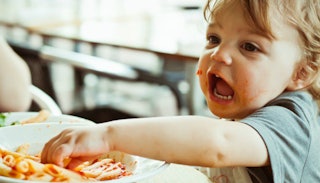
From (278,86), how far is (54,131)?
0.50 m

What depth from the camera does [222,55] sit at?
101cm

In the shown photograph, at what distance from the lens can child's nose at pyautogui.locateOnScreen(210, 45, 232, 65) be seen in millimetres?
1009

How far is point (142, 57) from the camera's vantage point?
4.66 meters

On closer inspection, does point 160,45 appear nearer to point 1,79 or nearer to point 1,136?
point 1,79

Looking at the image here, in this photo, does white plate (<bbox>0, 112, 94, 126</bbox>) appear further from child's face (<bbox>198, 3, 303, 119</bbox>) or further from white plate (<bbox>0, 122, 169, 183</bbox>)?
child's face (<bbox>198, 3, 303, 119</bbox>)

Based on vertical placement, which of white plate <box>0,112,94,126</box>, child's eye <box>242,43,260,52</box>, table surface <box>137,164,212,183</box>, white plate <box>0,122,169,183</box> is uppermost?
child's eye <box>242,43,260,52</box>

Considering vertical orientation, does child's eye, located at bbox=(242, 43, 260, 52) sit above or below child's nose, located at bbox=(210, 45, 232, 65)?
above

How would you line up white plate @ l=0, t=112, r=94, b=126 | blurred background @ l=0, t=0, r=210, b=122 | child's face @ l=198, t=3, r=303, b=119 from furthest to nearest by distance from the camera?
1. blurred background @ l=0, t=0, r=210, b=122
2. white plate @ l=0, t=112, r=94, b=126
3. child's face @ l=198, t=3, r=303, b=119

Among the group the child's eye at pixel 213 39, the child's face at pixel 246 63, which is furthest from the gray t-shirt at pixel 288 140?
the child's eye at pixel 213 39

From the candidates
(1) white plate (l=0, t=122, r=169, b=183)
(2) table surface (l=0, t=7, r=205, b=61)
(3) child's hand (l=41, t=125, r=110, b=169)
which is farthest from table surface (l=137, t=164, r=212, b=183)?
(2) table surface (l=0, t=7, r=205, b=61)

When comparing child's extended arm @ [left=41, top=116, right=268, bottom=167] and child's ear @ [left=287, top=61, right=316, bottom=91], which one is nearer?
child's extended arm @ [left=41, top=116, right=268, bottom=167]

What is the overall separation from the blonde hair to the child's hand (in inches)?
16.0

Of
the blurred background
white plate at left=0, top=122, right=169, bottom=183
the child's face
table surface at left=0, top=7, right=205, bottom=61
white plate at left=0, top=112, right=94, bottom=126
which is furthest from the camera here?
table surface at left=0, top=7, right=205, bottom=61

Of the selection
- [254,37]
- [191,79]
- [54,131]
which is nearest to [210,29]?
[254,37]
